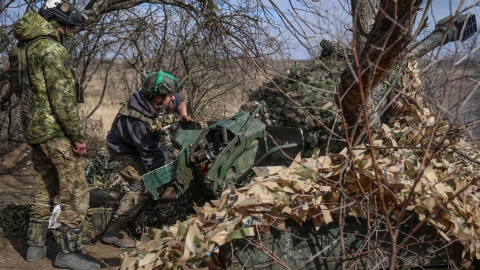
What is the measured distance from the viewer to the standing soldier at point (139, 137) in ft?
17.9

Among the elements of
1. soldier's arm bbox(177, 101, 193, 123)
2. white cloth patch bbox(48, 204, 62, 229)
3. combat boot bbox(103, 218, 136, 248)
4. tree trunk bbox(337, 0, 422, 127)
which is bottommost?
combat boot bbox(103, 218, 136, 248)

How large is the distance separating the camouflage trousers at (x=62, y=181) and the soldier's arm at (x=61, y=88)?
0.16m

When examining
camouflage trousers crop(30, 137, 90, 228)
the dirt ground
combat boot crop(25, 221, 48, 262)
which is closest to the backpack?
camouflage trousers crop(30, 137, 90, 228)

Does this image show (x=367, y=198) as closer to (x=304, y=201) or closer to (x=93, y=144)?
(x=304, y=201)

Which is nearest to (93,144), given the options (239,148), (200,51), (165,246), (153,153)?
(200,51)

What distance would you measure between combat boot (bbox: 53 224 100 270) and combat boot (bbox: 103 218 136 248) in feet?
2.79

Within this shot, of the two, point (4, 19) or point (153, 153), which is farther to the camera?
point (4, 19)

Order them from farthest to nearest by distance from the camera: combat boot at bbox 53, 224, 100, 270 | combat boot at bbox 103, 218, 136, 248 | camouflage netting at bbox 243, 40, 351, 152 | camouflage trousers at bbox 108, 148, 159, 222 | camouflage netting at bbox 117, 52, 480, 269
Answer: combat boot at bbox 103, 218, 136, 248 → camouflage trousers at bbox 108, 148, 159, 222 → camouflage netting at bbox 243, 40, 351, 152 → combat boot at bbox 53, 224, 100, 270 → camouflage netting at bbox 117, 52, 480, 269

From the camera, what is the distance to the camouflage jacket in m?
4.86

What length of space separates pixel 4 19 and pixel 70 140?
16.7 ft

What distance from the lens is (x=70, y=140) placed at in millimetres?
5039

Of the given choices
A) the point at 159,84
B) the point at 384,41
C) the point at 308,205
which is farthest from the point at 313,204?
the point at 159,84

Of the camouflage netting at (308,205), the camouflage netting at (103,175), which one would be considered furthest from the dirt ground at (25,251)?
the camouflage netting at (103,175)

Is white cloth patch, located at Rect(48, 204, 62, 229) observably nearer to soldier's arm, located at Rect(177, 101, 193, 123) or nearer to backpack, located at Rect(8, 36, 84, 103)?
backpack, located at Rect(8, 36, 84, 103)
